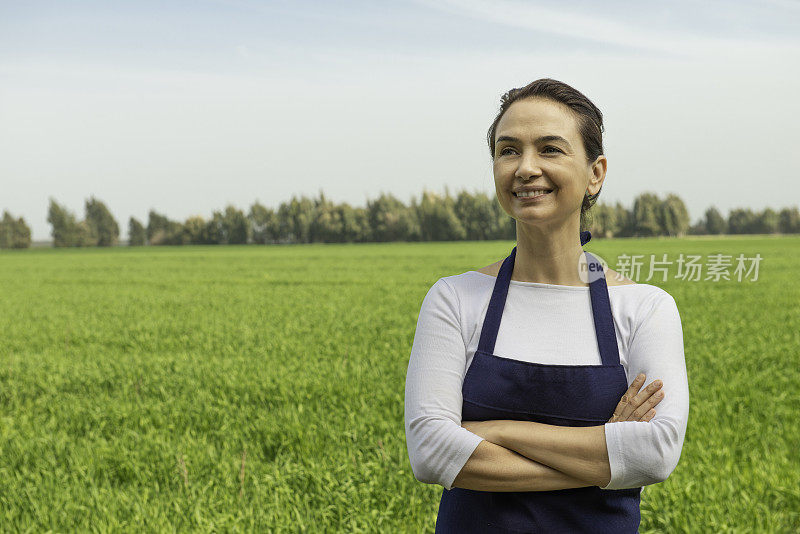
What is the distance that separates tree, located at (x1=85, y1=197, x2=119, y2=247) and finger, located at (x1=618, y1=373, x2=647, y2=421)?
12447 cm

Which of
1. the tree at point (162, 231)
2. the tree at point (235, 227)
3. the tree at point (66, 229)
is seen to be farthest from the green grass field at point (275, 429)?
the tree at point (66, 229)

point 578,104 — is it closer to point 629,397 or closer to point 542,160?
point 542,160

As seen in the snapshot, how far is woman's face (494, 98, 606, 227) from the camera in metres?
1.66

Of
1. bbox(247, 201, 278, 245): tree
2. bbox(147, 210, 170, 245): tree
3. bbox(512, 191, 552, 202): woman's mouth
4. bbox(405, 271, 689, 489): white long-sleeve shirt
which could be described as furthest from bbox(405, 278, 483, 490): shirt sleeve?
bbox(147, 210, 170, 245): tree

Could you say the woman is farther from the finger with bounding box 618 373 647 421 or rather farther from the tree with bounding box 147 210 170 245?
the tree with bounding box 147 210 170 245

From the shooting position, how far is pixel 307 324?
12961mm

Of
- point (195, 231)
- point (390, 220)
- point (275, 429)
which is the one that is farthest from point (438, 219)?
point (275, 429)

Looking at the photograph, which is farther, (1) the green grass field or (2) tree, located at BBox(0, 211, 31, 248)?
(2) tree, located at BBox(0, 211, 31, 248)

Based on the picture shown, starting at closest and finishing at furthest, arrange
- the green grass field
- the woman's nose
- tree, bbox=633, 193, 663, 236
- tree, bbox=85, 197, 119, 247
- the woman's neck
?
the woman's nose < the woman's neck < the green grass field < tree, bbox=633, 193, 663, 236 < tree, bbox=85, 197, 119, 247

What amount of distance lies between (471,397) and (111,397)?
710 cm

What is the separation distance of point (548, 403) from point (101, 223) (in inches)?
5034

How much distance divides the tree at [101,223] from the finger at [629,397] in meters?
124

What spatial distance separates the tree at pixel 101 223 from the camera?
374ft

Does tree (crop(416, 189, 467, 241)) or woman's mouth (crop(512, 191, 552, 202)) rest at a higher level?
tree (crop(416, 189, 467, 241))
